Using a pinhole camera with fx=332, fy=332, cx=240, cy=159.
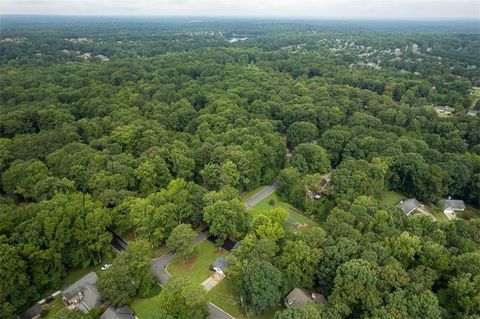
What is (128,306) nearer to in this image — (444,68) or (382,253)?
(382,253)

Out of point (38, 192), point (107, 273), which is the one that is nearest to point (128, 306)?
point (107, 273)

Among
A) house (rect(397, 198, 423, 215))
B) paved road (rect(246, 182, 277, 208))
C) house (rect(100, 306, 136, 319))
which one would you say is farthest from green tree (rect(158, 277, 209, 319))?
house (rect(397, 198, 423, 215))

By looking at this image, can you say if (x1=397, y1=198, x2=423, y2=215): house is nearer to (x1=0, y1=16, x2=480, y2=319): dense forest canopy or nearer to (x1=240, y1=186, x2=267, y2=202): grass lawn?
(x1=0, y1=16, x2=480, y2=319): dense forest canopy

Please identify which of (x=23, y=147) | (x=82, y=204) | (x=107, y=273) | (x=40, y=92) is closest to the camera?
(x=107, y=273)

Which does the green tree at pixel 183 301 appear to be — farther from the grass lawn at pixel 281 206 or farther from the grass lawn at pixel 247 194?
the grass lawn at pixel 247 194

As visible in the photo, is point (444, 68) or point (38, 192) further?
point (444, 68)

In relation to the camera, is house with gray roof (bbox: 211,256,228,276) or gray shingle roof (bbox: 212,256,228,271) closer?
house with gray roof (bbox: 211,256,228,276)
